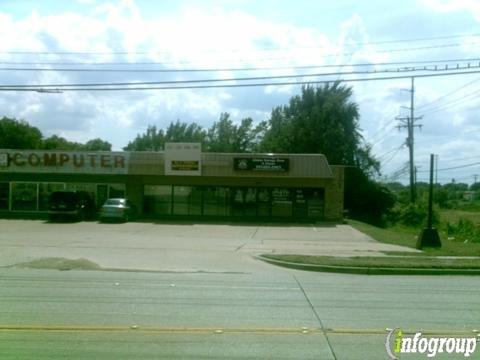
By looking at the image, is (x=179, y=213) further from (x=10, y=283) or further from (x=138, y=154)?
(x=10, y=283)

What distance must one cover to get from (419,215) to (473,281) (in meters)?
39.4

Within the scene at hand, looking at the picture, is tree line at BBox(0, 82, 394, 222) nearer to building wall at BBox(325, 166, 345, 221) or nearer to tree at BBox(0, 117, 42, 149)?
building wall at BBox(325, 166, 345, 221)

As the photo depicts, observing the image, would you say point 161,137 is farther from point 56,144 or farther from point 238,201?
point 238,201

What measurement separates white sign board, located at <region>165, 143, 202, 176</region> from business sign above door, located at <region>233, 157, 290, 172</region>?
2.74 metres

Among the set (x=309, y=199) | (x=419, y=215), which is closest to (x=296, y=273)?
(x=309, y=199)

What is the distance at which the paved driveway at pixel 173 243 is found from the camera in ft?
61.5

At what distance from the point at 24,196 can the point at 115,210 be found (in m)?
8.50

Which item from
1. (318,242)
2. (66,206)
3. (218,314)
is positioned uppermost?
(66,206)

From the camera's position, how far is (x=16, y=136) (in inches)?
3211

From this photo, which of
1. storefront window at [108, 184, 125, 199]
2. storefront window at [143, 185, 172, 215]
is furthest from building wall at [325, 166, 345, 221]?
storefront window at [108, 184, 125, 199]

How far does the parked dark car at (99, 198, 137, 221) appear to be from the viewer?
127 ft

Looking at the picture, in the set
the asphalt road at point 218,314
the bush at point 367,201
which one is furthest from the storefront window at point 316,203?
the asphalt road at point 218,314

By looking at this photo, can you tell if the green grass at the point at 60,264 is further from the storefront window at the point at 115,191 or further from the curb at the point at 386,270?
the storefront window at the point at 115,191

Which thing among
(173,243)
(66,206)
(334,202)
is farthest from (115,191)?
(173,243)
